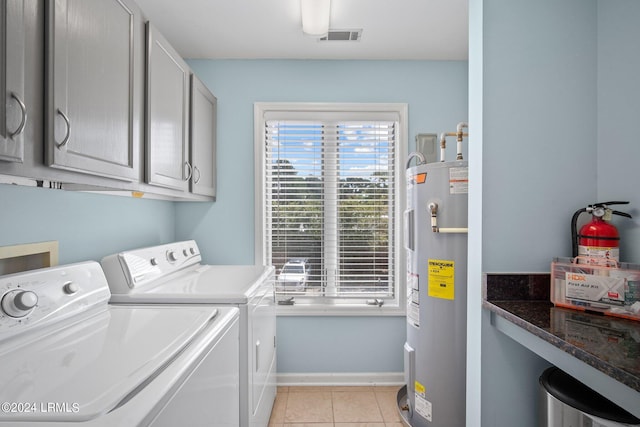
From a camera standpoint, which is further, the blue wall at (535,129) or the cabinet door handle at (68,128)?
the blue wall at (535,129)

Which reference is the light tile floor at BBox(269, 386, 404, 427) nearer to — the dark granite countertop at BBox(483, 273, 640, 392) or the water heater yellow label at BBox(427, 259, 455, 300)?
the water heater yellow label at BBox(427, 259, 455, 300)

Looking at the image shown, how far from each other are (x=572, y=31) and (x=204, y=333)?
71.4 inches

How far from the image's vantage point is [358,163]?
8.52ft

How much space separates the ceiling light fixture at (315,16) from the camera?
1750 mm

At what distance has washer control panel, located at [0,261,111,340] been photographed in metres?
0.95

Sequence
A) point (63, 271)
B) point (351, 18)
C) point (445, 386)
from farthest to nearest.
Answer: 1. point (351, 18)
2. point (445, 386)
3. point (63, 271)

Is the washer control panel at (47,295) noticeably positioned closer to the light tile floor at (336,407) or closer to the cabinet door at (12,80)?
the cabinet door at (12,80)

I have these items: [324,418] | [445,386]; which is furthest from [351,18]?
[324,418]

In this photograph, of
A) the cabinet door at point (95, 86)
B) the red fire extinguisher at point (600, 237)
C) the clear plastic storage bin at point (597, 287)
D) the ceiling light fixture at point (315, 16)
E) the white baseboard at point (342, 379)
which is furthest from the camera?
the white baseboard at point (342, 379)

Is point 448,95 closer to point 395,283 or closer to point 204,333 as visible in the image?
point 395,283

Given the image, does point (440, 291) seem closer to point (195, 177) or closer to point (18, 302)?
point (195, 177)

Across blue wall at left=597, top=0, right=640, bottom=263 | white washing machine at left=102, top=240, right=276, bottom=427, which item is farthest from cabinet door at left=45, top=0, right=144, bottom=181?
blue wall at left=597, top=0, right=640, bottom=263

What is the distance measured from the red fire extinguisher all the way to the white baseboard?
1.75 metres

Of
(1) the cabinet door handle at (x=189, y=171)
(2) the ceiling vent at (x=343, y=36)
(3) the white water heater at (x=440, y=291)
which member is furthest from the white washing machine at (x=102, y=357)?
(2) the ceiling vent at (x=343, y=36)
